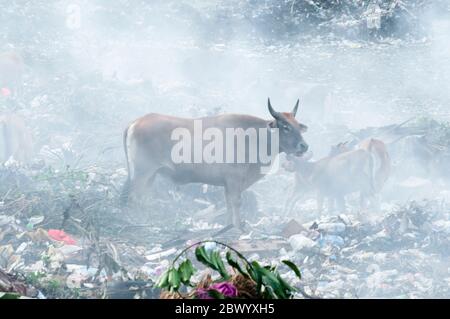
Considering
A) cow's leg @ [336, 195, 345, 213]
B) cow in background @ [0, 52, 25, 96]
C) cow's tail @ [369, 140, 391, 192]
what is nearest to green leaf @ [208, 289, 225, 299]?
cow's leg @ [336, 195, 345, 213]

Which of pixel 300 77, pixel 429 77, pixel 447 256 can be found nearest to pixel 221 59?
pixel 300 77

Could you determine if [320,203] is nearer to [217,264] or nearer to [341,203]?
[341,203]

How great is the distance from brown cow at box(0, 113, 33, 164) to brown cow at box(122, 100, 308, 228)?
2.27 m

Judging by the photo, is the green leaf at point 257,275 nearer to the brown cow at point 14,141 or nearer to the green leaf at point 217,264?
the green leaf at point 217,264

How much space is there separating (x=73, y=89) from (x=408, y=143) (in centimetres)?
590

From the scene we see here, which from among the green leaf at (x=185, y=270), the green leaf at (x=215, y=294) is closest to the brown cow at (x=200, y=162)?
the green leaf at (x=185, y=270)

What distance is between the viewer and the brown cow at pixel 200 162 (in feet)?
26.7

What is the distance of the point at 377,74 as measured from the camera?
1351 centimetres

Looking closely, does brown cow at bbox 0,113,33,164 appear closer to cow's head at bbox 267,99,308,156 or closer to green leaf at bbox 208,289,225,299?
cow's head at bbox 267,99,308,156

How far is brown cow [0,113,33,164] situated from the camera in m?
9.75

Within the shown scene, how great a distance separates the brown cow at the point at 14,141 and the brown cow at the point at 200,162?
227 cm

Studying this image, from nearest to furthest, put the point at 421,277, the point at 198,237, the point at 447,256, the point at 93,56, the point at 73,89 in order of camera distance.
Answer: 1. the point at 421,277
2. the point at 447,256
3. the point at 198,237
4. the point at 73,89
5. the point at 93,56

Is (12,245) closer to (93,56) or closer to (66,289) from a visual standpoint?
(66,289)

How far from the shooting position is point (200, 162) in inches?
324
